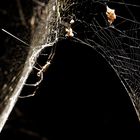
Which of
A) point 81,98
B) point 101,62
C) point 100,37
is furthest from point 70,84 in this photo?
point 100,37

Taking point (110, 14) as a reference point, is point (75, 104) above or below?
below

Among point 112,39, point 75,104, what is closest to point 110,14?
point 112,39

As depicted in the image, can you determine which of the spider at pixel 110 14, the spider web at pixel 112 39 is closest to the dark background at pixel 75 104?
the spider web at pixel 112 39

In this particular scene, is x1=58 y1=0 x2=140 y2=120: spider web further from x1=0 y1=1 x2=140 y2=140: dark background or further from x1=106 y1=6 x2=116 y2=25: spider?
x1=0 y1=1 x2=140 y2=140: dark background

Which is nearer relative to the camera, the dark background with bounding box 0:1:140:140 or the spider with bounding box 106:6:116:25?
the spider with bounding box 106:6:116:25

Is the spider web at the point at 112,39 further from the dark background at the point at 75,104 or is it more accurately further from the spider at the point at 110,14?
the dark background at the point at 75,104

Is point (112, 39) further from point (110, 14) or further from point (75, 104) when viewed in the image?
point (75, 104)

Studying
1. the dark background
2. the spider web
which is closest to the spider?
the spider web

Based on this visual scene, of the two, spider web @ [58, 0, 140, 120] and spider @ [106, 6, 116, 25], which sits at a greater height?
spider @ [106, 6, 116, 25]
